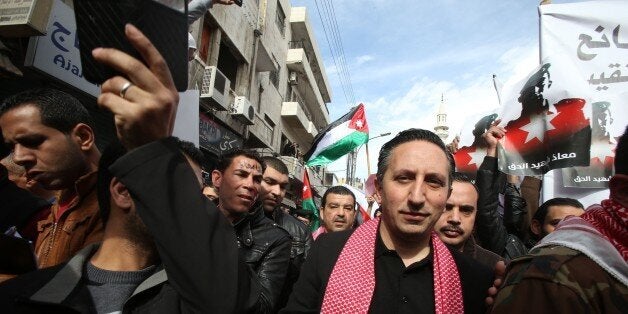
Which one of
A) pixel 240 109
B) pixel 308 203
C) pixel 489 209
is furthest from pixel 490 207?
pixel 240 109

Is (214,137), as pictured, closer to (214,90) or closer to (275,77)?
(214,90)

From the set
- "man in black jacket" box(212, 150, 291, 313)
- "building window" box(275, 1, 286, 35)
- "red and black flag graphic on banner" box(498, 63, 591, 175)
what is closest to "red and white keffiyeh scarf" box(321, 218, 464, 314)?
"man in black jacket" box(212, 150, 291, 313)

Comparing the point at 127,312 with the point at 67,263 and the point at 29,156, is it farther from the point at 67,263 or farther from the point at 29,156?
the point at 29,156

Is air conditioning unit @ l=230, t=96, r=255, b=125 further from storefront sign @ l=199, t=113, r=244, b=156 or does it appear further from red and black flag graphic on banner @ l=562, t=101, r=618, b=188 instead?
red and black flag graphic on banner @ l=562, t=101, r=618, b=188

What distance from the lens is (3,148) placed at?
6.26 feet

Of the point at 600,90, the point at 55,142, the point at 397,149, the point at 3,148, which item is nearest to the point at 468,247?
the point at 397,149

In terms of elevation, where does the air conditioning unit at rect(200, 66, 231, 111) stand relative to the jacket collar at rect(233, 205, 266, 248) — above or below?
above

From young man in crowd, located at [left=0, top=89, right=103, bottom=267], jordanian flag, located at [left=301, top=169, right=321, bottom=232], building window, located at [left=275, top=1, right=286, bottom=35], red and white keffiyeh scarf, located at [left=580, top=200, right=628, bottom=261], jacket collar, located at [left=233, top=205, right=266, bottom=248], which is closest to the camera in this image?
red and white keffiyeh scarf, located at [left=580, top=200, right=628, bottom=261]

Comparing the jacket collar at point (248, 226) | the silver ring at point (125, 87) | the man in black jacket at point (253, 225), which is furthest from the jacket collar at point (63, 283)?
the jacket collar at point (248, 226)

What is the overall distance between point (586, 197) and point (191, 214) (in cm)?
339

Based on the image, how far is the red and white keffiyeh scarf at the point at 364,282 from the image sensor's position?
1.61 m

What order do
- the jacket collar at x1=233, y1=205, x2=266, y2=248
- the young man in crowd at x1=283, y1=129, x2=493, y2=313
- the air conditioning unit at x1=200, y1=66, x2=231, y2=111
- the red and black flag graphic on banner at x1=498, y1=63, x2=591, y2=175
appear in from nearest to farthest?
1. the young man in crowd at x1=283, y1=129, x2=493, y2=313
2. the jacket collar at x1=233, y1=205, x2=266, y2=248
3. the red and black flag graphic on banner at x1=498, y1=63, x2=591, y2=175
4. the air conditioning unit at x1=200, y1=66, x2=231, y2=111

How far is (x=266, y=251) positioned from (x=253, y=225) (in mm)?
342

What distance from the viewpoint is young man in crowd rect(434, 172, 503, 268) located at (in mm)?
2576
